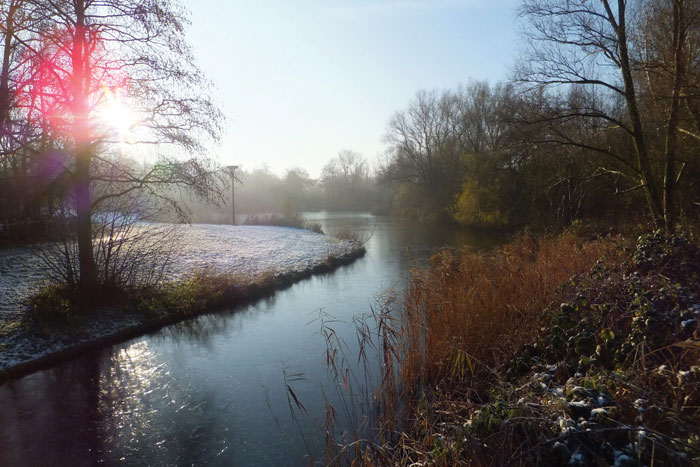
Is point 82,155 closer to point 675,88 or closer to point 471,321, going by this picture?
point 471,321

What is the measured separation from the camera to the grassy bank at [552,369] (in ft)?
8.19

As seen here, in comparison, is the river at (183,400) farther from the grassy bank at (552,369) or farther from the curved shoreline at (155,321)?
the grassy bank at (552,369)

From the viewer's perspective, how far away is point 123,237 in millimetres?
8344

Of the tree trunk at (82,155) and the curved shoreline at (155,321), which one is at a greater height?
the tree trunk at (82,155)

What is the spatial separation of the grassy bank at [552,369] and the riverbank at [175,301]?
5.06 m

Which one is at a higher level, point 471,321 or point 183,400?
point 471,321

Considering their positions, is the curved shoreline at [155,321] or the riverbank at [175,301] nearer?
the curved shoreline at [155,321]

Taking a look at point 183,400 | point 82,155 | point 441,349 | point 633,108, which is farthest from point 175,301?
point 633,108

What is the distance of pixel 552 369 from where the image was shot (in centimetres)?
388

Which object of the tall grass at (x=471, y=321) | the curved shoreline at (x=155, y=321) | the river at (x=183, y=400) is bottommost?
the river at (x=183, y=400)

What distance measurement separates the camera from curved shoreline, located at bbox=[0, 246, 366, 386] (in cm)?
601

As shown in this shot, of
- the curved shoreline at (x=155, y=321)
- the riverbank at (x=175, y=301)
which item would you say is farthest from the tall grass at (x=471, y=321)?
the riverbank at (x=175, y=301)

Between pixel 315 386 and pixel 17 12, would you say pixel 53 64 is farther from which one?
pixel 315 386

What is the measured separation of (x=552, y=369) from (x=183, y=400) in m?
4.47
